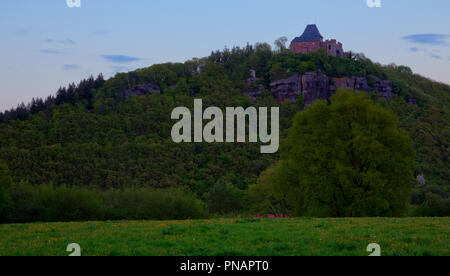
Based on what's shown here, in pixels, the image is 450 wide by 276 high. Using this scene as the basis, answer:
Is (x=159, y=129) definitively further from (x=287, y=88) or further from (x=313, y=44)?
(x=313, y=44)

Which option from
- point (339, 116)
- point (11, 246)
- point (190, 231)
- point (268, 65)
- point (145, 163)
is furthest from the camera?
point (268, 65)

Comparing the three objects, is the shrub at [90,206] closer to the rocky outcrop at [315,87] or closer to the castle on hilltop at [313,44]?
the rocky outcrop at [315,87]

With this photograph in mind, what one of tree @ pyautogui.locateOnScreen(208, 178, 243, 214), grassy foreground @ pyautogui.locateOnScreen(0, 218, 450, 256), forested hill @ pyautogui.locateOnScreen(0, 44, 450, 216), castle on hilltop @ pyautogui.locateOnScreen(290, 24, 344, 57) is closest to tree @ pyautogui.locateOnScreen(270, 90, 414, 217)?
grassy foreground @ pyautogui.locateOnScreen(0, 218, 450, 256)

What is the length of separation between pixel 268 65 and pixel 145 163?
85385 mm

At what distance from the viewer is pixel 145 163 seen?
96312mm

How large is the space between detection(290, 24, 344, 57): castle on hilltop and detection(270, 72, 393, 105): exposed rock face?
→ 25909 mm

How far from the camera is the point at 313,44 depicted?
18038 centimetres

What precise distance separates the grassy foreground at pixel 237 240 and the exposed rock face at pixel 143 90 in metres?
121

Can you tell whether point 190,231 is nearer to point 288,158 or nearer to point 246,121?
point 288,158

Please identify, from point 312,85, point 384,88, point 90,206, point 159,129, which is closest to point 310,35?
point 312,85

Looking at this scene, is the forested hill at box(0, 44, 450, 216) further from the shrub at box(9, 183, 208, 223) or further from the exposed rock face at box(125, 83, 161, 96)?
the shrub at box(9, 183, 208, 223)

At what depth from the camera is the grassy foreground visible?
14.2 meters

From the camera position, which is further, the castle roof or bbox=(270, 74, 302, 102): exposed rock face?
the castle roof
